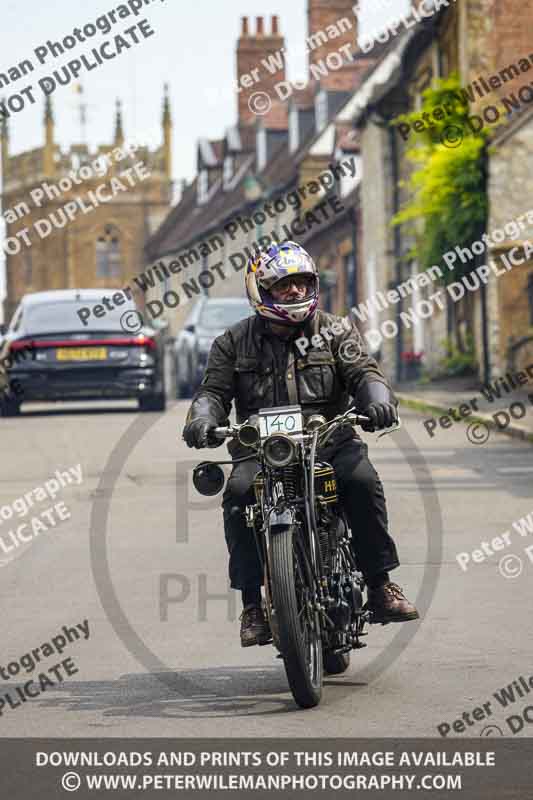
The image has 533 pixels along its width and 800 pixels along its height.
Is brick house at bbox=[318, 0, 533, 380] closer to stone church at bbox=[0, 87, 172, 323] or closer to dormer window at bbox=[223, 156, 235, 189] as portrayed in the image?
dormer window at bbox=[223, 156, 235, 189]

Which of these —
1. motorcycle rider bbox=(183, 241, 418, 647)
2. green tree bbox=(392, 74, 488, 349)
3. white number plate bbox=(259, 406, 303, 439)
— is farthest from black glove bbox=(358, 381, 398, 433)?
green tree bbox=(392, 74, 488, 349)

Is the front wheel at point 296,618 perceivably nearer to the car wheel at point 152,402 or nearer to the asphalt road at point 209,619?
the asphalt road at point 209,619

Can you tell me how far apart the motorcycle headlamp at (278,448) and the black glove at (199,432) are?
361 mm

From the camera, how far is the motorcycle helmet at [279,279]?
6.92 meters

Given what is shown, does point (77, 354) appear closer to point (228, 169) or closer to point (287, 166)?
point (287, 166)

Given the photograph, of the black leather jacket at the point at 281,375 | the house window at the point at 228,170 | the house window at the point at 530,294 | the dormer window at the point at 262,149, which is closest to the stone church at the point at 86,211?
the house window at the point at 228,170

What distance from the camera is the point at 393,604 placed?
707 centimetres

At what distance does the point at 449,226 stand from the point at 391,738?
2664 centimetres

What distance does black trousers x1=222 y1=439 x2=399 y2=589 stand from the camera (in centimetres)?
691

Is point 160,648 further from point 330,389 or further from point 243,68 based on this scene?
point 243,68

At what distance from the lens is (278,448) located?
6574mm

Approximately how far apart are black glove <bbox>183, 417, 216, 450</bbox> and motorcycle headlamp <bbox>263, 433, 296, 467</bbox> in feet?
1.18
